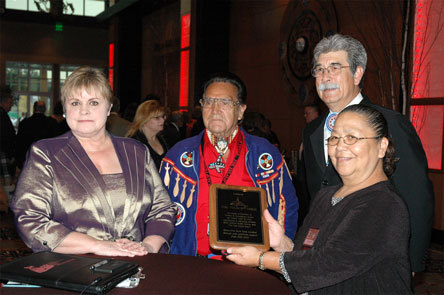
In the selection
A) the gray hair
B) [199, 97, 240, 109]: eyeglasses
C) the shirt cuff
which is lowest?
the shirt cuff

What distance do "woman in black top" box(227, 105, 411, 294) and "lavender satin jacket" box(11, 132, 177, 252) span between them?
532 millimetres

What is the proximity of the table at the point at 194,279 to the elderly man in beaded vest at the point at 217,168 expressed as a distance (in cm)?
66

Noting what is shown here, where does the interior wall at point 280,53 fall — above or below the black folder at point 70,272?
above

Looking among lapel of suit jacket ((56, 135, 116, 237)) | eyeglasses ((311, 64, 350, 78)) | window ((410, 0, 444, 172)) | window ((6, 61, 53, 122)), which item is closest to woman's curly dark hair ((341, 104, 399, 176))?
eyeglasses ((311, 64, 350, 78))

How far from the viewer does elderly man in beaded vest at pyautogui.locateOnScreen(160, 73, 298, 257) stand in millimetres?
2768

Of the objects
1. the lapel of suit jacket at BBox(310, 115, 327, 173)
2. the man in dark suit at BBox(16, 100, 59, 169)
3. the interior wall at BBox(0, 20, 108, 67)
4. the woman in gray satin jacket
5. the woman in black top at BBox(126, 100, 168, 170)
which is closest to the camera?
the woman in gray satin jacket

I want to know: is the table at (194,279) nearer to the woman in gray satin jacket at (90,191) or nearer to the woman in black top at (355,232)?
the woman in black top at (355,232)

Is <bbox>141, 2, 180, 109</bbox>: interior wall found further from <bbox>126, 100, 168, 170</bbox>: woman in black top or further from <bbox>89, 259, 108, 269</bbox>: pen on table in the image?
<bbox>89, 259, 108, 269</bbox>: pen on table

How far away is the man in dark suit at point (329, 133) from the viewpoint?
7.34ft

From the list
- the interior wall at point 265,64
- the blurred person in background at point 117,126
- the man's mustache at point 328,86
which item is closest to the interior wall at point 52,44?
the interior wall at point 265,64

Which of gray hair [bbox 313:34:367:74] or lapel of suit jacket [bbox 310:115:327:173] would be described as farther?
lapel of suit jacket [bbox 310:115:327:173]

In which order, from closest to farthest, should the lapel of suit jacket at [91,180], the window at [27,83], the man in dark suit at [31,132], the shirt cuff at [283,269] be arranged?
1. the shirt cuff at [283,269]
2. the lapel of suit jacket at [91,180]
3. the man in dark suit at [31,132]
4. the window at [27,83]

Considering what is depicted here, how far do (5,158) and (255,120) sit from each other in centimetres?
319

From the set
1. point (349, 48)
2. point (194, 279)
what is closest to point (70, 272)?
point (194, 279)
